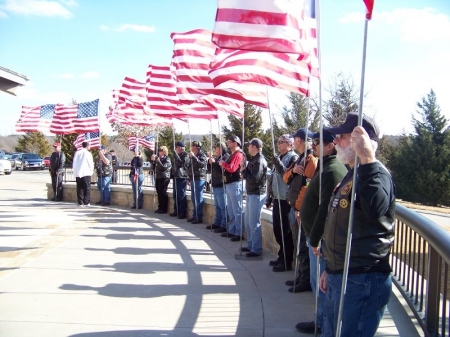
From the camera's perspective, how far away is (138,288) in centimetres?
621

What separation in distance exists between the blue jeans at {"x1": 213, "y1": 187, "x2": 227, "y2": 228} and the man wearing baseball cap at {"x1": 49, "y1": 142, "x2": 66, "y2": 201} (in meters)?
8.26

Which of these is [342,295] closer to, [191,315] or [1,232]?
[191,315]

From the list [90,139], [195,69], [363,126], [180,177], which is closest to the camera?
[363,126]

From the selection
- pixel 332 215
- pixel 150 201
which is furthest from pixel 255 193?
pixel 150 201

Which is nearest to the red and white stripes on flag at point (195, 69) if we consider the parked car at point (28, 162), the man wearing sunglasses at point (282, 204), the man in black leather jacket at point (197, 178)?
the man in black leather jacket at point (197, 178)

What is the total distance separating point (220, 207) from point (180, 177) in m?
2.47

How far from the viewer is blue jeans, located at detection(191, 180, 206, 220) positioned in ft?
40.2

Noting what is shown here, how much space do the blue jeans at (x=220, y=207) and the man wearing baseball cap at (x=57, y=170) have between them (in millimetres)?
8262

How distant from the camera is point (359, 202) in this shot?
302 cm

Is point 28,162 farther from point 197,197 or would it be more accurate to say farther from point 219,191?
point 219,191

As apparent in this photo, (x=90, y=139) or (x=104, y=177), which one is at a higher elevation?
(x=90, y=139)

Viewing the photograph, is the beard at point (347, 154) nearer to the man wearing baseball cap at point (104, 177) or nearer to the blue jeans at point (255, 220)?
the blue jeans at point (255, 220)

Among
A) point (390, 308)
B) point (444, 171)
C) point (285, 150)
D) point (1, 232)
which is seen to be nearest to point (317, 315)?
point (390, 308)

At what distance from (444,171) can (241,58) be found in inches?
1424
